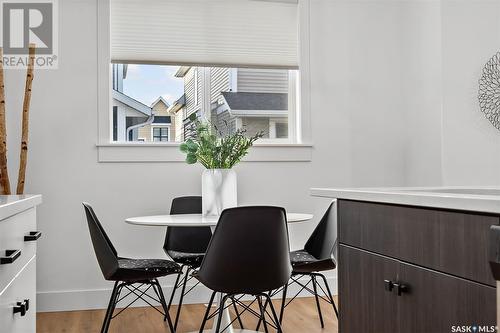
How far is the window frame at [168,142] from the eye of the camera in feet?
12.9

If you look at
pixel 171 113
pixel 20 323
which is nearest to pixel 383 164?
pixel 171 113

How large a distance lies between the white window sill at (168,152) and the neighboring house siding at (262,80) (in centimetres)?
49

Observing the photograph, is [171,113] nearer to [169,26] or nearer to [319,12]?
[169,26]

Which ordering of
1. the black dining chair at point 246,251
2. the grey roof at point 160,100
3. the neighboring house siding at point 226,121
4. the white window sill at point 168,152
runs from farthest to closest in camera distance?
the neighboring house siding at point 226,121
the grey roof at point 160,100
the white window sill at point 168,152
the black dining chair at point 246,251

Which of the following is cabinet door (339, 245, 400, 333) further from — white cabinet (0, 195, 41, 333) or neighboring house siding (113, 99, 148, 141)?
neighboring house siding (113, 99, 148, 141)

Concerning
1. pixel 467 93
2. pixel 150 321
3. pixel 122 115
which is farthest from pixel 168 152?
pixel 467 93

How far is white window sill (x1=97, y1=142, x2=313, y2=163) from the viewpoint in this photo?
154 inches

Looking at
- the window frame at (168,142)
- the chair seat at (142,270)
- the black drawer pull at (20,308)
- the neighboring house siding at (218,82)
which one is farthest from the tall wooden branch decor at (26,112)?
the black drawer pull at (20,308)

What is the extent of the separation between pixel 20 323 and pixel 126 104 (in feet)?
8.46

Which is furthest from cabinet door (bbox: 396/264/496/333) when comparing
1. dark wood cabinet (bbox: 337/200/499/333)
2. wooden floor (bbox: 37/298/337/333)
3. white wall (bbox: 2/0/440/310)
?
white wall (bbox: 2/0/440/310)

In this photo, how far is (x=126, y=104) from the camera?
4.14 m

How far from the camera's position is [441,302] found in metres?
1.30

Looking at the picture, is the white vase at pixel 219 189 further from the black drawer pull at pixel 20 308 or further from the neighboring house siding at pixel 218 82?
the black drawer pull at pixel 20 308

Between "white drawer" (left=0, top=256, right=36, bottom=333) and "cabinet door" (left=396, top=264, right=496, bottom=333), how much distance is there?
106 centimetres
